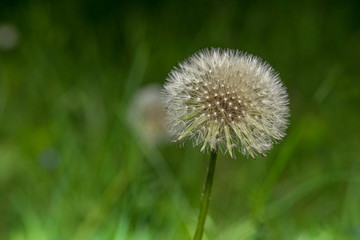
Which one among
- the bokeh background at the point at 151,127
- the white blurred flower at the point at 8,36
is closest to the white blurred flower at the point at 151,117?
the bokeh background at the point at 151,127

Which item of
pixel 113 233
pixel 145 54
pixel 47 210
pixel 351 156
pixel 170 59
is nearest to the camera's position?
pixel 113 233

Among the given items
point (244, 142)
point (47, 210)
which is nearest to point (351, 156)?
point (47, 210)

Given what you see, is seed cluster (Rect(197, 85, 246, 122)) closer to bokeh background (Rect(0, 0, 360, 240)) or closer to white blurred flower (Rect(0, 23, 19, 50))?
bokeh background (Rect(0, 0, 360, 240))

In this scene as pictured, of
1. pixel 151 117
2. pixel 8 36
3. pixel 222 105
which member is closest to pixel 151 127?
pixel 151 117

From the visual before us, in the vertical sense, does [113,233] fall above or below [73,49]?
below

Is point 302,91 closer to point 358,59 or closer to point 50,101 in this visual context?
point 358,59

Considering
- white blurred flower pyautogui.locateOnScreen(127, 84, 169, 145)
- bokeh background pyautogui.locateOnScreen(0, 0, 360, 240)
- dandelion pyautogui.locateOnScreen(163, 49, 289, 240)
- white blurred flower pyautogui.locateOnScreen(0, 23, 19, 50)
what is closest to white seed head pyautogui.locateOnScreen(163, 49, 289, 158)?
dandelion pyautogui.locateOnScreen(163, 49, 289, 240)

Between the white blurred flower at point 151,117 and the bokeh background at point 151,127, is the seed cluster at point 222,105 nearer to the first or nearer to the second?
the bokeh background at point 151,127
